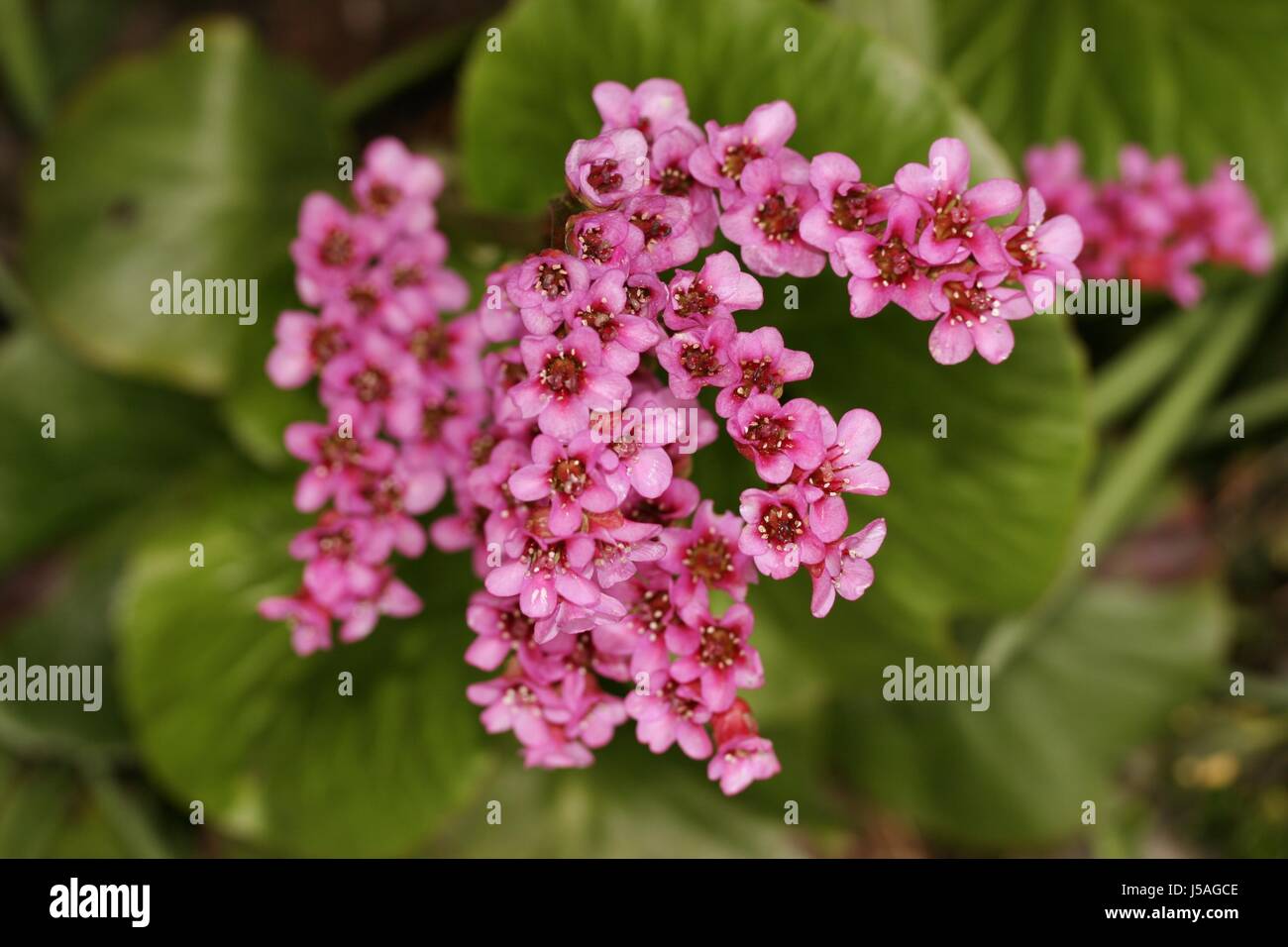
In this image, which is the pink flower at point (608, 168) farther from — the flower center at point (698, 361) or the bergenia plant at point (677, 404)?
the flower center at point (698, 361)

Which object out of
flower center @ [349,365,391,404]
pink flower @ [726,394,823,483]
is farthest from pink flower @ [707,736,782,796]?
flower center @ [349,365,391,404]

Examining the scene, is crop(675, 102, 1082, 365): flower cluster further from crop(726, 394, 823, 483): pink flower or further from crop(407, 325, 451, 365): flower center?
crop(407, 325, 451, 365): flower center

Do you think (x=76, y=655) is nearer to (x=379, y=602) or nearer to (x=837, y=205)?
(x=379, y=602)

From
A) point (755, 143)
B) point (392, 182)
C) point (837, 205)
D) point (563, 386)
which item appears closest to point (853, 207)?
point (837, 205)

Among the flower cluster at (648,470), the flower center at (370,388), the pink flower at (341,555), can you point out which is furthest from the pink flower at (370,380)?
the flower cluster at (648,470)
